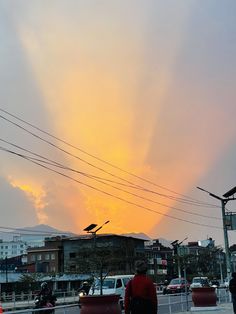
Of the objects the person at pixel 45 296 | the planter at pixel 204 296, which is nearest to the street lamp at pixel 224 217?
the planter at pixel 204 296

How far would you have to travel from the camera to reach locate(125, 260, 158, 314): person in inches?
332

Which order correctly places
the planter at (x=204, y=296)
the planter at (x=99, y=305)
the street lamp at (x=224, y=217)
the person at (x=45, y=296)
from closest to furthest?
the planter at (x=99, y=305), the person at (x=45, y=296), the planter at (x=204, y=296), the street lamp at (x=224, y=217)

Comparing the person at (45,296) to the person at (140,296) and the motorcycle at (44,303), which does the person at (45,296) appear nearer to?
the motorcycle at (44,303)

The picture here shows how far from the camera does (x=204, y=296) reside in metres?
22.2

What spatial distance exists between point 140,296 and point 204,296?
572 inches

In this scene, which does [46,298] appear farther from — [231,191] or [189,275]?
[189,275]

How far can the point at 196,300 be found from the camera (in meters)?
22.3

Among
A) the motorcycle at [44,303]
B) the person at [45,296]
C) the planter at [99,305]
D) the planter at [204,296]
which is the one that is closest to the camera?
the planter at [99,305]

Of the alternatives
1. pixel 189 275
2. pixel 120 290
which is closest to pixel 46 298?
pixel 120 290

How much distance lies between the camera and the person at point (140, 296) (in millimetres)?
8438

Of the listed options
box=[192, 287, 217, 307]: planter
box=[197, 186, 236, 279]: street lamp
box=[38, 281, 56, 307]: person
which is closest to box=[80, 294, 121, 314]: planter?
box=[38, 281, 56, 307]: person

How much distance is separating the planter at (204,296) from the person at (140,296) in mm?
14283

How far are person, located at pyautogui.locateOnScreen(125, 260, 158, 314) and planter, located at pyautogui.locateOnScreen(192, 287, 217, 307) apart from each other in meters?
14.3

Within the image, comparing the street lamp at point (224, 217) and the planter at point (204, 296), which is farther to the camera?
the street lamp at point (224, 217)
